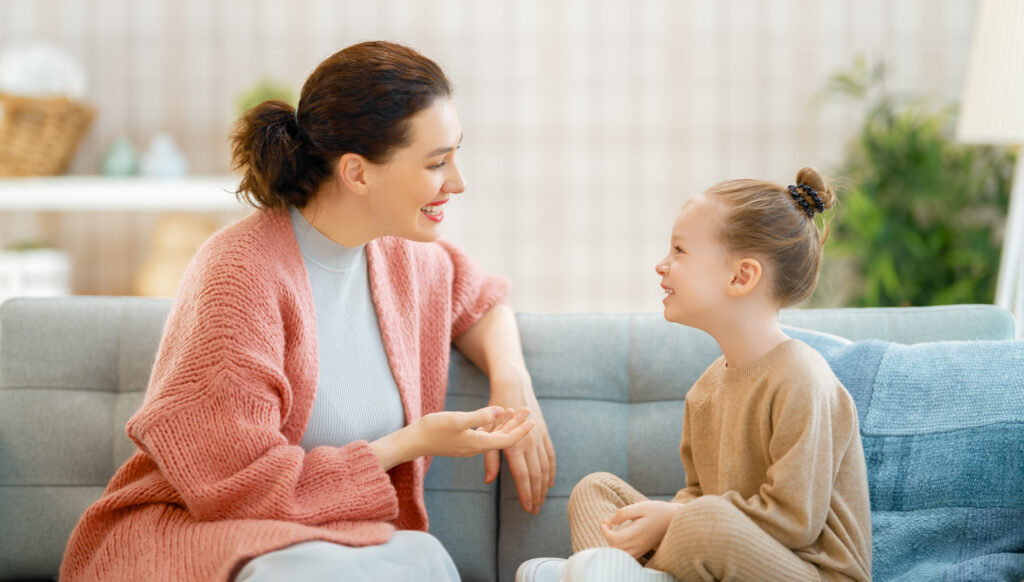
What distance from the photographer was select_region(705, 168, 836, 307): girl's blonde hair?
1425mm

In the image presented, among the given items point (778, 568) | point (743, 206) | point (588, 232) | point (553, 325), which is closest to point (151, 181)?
point (588, 232)

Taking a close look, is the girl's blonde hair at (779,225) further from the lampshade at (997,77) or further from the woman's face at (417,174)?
the lampshade at (997,77)

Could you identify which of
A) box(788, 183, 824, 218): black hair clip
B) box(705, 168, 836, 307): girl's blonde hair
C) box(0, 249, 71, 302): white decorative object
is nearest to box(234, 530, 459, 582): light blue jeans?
box(705, 168, 836, 307): girl's blonde hair

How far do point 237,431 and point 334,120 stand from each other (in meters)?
0.52

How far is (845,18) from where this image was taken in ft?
11.8

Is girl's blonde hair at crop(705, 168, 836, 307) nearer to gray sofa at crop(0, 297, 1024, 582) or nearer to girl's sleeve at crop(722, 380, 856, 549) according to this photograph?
girl's sleeve at crop(722, 380, 856, 549)

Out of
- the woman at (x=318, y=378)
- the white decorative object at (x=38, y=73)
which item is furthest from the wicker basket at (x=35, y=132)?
the woman at (x=318, y=378)

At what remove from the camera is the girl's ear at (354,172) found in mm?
1577

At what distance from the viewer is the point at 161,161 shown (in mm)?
3658

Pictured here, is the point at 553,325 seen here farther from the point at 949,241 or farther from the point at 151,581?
the point at 949,241

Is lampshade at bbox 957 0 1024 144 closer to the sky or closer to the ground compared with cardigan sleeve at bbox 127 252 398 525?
closer to the sky

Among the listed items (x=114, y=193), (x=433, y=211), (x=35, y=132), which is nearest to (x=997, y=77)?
(x=433, y=211)

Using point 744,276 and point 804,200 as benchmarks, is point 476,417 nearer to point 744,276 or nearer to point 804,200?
point 744,276

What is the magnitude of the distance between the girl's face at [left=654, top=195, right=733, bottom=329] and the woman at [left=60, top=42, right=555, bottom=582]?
0.33 m
